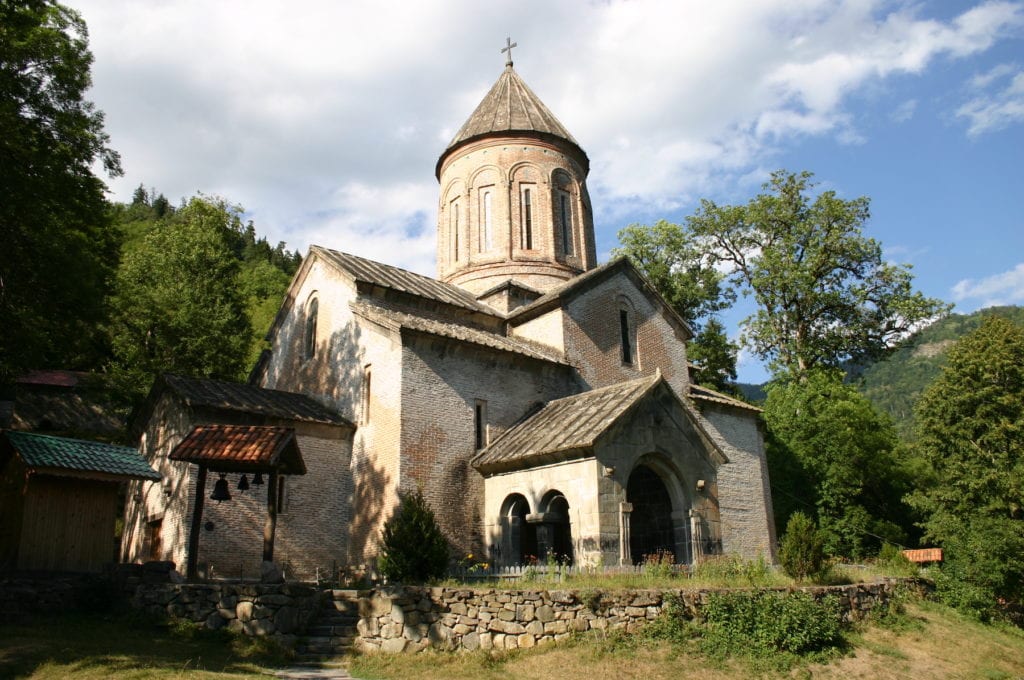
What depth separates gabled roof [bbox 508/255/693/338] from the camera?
17625 millimetres

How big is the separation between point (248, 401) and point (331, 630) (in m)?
5.96

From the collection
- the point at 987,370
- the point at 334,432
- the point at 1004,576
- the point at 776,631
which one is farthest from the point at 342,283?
the point at 987,370

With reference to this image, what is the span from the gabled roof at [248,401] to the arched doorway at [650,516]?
6.11m

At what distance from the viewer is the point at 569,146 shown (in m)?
22.5

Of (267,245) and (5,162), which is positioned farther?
(267,245)

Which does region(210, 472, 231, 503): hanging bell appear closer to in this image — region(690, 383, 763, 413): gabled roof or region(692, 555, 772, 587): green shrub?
region(692, 555, 772, 587): green shrub

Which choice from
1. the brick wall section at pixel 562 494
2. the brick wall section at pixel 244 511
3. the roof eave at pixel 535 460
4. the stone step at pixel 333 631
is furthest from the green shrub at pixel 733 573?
the brick wall section at pixel 244 511

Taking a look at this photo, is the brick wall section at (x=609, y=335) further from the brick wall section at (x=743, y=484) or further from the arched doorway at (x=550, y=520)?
the arched doorway at (x=550, y=520)

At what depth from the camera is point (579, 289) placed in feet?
58.8

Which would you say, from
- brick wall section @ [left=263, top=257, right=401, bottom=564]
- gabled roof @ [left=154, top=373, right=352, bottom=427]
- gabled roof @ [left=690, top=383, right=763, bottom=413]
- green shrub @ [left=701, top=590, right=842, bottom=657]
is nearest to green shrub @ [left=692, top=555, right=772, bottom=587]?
green shrub @ [left=701, top=590, right=842, bottom=657]

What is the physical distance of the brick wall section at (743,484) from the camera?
62.4 feet

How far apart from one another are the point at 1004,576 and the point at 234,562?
54.7 feet

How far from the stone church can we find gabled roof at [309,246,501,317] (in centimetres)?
8

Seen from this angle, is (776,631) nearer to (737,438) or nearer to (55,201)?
(737,438)
